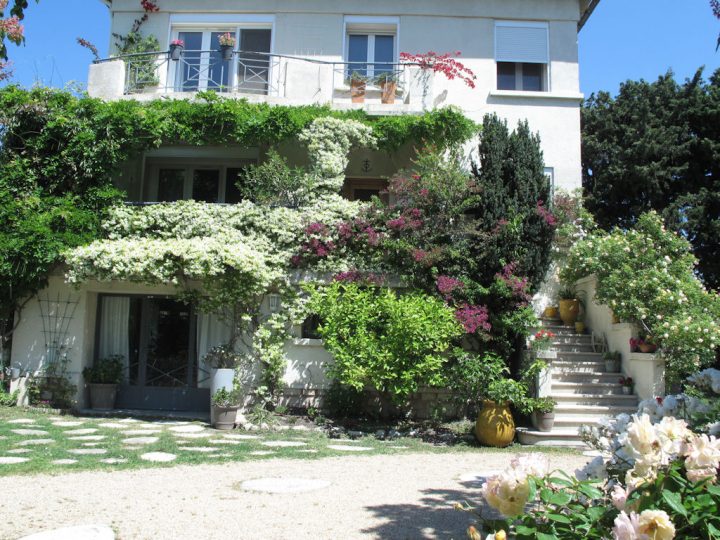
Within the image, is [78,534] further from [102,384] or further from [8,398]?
[8,398]

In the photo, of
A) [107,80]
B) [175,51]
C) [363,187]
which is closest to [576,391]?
[363,187]

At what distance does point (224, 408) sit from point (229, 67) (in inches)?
308

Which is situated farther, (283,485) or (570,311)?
(570,311)

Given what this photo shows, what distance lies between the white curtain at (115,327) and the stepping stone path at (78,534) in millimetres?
8222

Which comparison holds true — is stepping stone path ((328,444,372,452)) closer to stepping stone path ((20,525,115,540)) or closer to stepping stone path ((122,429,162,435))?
stepping stone path ((122,429,162,435))

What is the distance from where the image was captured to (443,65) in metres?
12.7

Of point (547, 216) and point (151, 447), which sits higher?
point (547, 216)

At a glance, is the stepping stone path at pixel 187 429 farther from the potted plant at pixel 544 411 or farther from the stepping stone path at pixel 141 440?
the potted plant at pixel 544 411

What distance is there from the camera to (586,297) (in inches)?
482

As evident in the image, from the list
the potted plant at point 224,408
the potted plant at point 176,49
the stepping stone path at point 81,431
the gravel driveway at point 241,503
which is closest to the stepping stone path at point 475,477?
the gravel driveway at point 241,503

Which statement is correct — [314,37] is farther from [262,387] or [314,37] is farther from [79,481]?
[79,481]

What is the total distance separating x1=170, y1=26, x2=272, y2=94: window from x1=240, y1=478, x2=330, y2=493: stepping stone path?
9.65 metres

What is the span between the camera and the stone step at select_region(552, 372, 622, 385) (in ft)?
34.9

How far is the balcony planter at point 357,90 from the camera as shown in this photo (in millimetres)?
13078
